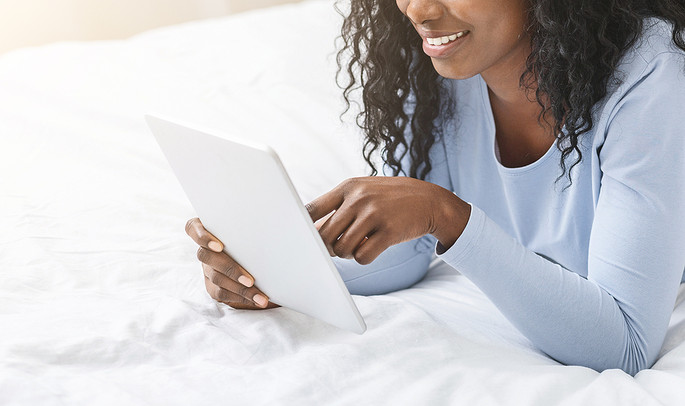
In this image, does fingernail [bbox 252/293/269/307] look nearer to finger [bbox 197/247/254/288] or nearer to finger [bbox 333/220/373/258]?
finger [bbox 197/247/254/288]

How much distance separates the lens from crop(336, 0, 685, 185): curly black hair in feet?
2.68

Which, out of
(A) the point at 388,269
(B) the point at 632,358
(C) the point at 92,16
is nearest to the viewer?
(B) the point at 632,358

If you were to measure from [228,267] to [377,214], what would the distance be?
0.22 metres

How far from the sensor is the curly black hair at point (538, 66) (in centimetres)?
82

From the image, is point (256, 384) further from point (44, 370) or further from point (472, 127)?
point (472, 127)

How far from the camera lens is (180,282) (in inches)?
38.0

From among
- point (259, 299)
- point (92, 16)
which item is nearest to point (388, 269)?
point (259, 299)

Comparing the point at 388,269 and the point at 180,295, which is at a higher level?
the point at 180,295

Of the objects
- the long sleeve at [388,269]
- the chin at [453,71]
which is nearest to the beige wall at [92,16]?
the long sleeve at [388,269]

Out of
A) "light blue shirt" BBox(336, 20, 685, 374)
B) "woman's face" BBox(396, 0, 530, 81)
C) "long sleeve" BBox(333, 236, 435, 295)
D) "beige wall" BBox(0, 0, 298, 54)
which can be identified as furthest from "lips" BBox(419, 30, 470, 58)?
"beige wall" BBox(0, 0, 298, 54)

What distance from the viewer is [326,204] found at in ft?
2.47

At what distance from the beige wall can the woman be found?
200 centimetres

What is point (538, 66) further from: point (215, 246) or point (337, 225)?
point (215, 246)

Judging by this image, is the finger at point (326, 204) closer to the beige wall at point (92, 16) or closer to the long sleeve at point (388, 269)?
the long sleeve at point (388, 269)
